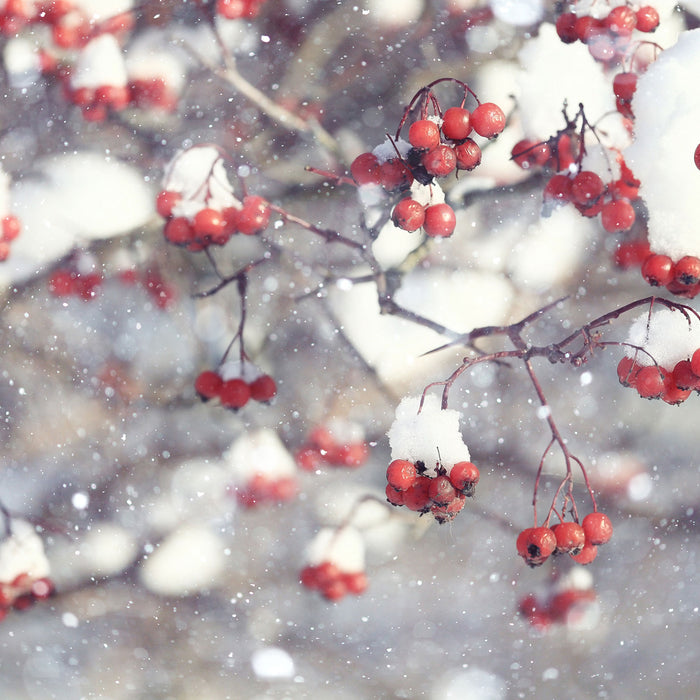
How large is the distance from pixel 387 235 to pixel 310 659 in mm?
231

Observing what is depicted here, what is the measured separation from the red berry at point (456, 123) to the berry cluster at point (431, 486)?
15 cm

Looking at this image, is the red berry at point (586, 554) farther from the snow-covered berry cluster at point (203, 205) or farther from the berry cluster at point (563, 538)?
the snow-covered berry cluster at point (203, 205)

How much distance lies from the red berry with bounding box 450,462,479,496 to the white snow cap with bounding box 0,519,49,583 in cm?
23

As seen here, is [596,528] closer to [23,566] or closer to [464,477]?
[464,477]

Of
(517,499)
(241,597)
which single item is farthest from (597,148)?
(241,597)

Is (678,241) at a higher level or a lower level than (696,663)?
higher

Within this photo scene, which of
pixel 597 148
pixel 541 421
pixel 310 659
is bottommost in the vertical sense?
pixel 310 659

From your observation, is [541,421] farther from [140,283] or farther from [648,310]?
[140,283]

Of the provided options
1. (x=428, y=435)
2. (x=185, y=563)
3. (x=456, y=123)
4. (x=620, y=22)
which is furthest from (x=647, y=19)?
(x=185, y=563)

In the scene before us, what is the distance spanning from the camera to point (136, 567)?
38cm

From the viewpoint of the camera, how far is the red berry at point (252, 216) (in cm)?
34

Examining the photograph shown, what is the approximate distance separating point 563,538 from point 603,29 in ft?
0.82

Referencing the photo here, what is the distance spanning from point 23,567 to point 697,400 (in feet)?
1.23

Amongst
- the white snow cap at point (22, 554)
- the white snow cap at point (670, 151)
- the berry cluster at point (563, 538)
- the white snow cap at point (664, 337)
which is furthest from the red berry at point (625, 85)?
the white snow cap at point (22, 554)
